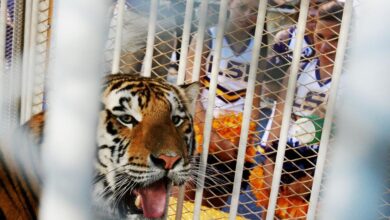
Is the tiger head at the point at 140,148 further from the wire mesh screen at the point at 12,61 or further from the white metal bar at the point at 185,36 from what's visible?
the wire mesh screen at the point at 12,61

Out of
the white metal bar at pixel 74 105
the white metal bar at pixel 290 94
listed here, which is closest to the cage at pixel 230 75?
the white metal bar at pixel 290 94

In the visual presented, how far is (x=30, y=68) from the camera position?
162 cm

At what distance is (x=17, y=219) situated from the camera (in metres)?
1.40

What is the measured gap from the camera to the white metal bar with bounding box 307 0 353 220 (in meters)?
1.26

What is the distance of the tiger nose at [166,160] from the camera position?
1.38 metres

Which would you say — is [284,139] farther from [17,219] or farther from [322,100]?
[17,219]

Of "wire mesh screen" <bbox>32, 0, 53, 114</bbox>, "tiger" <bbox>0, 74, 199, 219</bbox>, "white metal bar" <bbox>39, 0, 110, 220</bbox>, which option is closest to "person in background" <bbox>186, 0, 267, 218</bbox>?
"tiger" <bbox>0, 74, 199, 219</bbox>

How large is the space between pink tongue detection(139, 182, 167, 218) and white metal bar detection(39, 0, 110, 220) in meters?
0.96

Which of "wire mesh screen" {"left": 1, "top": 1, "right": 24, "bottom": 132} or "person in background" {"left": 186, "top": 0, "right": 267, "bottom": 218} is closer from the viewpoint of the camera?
"person in background" {"left": 186, "top": 0, "right": 267, "bottom": 218}

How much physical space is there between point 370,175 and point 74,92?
240mm

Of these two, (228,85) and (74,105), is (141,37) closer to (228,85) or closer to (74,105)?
(228,85)

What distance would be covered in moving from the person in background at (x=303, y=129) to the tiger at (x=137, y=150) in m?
0.26

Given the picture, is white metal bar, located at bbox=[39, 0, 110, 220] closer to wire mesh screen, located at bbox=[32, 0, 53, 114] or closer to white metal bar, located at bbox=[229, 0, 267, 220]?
white metal bar, located at bbox=[229, 0, 267, 220]

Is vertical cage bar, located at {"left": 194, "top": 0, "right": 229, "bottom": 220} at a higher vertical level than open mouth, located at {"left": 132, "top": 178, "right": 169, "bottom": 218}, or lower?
higher
